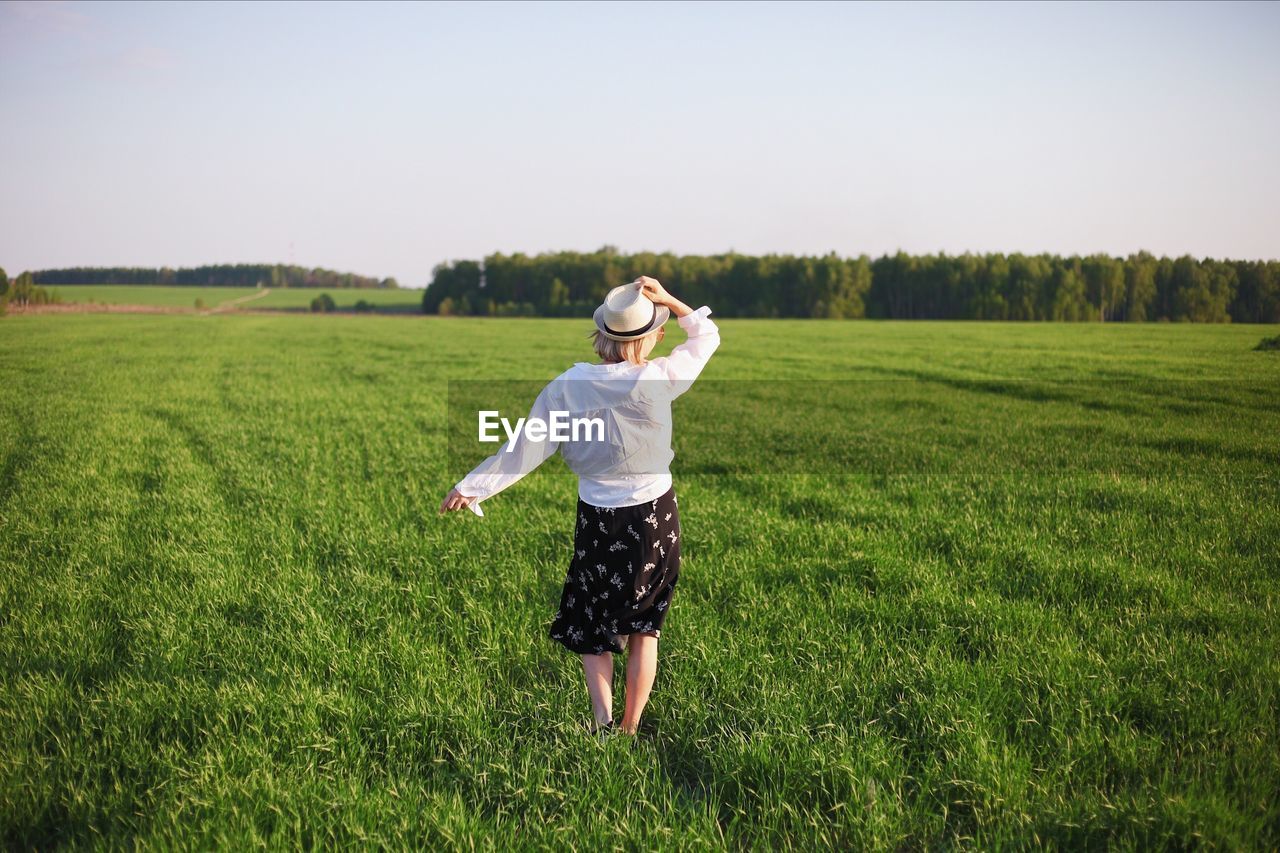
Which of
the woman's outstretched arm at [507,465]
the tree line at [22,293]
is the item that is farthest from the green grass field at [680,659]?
the tree line at [22,293]

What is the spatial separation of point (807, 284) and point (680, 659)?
114 m

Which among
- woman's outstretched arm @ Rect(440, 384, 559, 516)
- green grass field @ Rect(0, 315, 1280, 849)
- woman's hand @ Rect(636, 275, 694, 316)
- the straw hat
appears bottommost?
green grass field @ Rect(0, 315, 1280, 849)

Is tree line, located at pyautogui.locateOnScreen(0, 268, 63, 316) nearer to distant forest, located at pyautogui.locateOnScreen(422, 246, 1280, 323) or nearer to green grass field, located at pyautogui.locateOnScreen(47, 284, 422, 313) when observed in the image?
green grass field, located at pyautogui.locateOnScreen(47, 284, 422, 313)

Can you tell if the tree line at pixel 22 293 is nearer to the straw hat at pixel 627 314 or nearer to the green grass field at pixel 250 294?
the green grass field at pixel 250 294

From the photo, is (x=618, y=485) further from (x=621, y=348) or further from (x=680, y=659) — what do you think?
(x=680, y=659)

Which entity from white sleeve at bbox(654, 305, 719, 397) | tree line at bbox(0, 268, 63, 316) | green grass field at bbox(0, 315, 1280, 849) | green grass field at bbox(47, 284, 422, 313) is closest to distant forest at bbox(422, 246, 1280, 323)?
green grass field at bbox(47, 284, 422, 313)

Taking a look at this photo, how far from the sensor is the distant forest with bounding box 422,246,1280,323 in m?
94.4

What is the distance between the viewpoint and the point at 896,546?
6973 mm

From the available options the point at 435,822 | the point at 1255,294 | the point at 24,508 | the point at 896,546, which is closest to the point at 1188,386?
the point at 896,546

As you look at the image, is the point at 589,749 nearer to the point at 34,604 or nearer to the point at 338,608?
the point at 338,608

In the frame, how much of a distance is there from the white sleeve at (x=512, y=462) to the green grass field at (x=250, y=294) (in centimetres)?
8503

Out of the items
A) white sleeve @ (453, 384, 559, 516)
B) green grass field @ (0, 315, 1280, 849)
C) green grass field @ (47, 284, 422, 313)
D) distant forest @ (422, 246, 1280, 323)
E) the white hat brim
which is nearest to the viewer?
green grass field @ (0, 315, 1280, 849)

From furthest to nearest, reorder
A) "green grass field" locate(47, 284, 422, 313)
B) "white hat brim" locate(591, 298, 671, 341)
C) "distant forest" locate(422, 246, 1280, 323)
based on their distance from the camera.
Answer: "distant forest" locate(422, 246, 1280, 323), "green grass field" locate(47, 284, 422, 313), "white hat brim" locate(591, 298, 671, 341)

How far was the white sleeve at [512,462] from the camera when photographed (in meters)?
3.94
